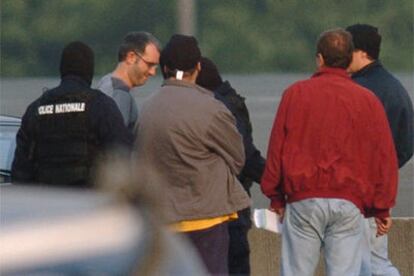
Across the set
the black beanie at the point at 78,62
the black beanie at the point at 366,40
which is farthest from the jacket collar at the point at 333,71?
the black beanie at the point at 78,62

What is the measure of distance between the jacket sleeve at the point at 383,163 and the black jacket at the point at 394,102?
3.23ft

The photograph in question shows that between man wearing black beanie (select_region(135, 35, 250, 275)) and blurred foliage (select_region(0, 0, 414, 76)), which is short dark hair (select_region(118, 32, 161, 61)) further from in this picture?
blurred foliage (select_region(0, 0, 414, 76))

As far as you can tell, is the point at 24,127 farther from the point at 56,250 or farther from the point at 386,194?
the point at 56,250

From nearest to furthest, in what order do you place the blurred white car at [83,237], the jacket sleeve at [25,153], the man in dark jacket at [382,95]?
the blurred white car at [83,237] < the jacket sleeve at [25,153] < the man in dark jacket at [382,95]

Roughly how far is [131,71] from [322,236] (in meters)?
1.45

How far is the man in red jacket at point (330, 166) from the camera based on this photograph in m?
7.11

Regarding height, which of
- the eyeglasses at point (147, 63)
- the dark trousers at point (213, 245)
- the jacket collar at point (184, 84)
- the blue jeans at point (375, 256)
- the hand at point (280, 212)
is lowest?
the blue jeans at point (375, 256)

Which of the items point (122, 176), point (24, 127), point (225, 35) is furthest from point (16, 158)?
point (122, 176)

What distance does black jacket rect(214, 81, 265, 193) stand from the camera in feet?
26.2

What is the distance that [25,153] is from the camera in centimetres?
714

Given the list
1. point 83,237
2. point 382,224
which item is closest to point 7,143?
point 382,224

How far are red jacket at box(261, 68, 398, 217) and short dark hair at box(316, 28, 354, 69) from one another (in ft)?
0.47

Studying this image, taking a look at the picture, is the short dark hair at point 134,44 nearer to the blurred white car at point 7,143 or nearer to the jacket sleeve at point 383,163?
the blurred white car at point 7,143

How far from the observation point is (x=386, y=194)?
23.9 feet
